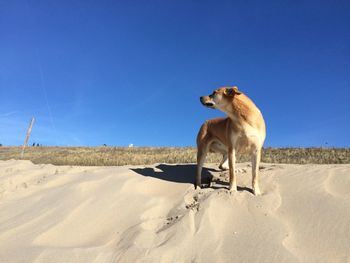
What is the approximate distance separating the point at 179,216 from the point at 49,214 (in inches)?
86.1

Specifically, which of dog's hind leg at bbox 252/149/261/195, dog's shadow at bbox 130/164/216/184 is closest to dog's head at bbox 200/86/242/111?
dog's hind leg at bbox 252/149/261/195

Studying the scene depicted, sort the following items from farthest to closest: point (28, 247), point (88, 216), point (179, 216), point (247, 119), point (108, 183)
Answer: point (108, 183), point (247, 119), point (88, 216), point (179, 216), point (28, 247)

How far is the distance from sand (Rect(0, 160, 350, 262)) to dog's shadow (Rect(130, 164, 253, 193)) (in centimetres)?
9

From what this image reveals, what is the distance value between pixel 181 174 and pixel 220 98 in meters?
2.33

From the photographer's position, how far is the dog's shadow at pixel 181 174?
7.02 meters

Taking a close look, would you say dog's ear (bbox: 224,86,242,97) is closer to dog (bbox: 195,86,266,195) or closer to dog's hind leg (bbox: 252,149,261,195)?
dog (bbox: 195,86,266,195)

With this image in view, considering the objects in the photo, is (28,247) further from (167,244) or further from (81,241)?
(167,244)

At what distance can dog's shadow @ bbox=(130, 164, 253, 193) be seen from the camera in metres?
7.02

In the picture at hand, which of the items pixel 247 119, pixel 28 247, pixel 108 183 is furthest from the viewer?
pixel 108 183

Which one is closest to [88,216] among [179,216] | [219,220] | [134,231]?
[134,231]

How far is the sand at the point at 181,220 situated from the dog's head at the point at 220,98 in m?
1.45

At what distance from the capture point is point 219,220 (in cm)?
475

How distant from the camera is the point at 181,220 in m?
4.82

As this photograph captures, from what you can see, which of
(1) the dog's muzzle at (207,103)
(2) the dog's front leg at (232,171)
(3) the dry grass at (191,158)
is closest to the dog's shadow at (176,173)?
(2) the dog's front leg at (232,171)
